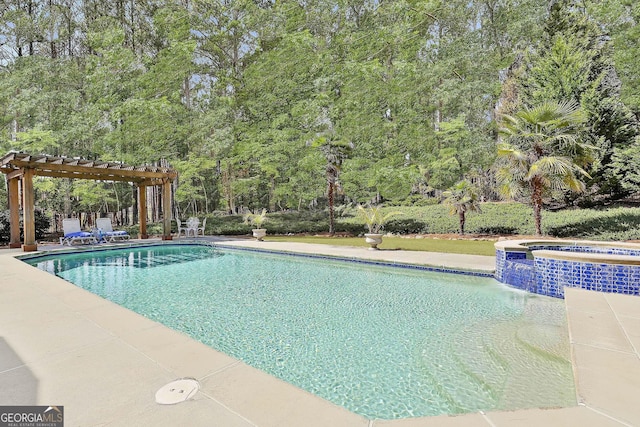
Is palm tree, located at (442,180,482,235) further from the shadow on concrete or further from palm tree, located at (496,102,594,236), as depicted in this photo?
the shadow on concrete

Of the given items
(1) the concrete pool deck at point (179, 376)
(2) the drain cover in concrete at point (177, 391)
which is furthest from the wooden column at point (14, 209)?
(2) the drain cover in concrete at point (177, 391)

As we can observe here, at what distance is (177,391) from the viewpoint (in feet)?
6.87

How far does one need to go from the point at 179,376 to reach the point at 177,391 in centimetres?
21

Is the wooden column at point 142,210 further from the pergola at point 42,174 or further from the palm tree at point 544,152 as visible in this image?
the palm tree at point 544,152

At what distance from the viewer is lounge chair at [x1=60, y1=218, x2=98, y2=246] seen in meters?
12.2

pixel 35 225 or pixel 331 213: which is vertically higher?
pixel 331 213

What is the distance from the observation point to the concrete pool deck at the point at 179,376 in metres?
1.83

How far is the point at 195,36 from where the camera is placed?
21750mm

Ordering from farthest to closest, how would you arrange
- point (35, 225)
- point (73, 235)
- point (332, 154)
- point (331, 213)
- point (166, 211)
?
point (331, 213) → point (332, 154) → point (35, 225) → point (166, 211) → point (73, 235)

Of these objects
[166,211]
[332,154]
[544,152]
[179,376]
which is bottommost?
[179,376]

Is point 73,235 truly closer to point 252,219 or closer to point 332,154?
point 252,219

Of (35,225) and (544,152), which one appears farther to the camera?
(35,225)

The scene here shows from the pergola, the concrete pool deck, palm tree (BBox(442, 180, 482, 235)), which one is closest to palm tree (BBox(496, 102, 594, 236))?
palm tree (BBox(442, 180, 482, 235))

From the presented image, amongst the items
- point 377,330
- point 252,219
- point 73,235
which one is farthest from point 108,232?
point 377,330
